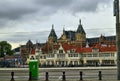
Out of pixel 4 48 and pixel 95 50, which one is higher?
pixel 4 48

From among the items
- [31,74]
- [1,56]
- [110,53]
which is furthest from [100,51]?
[31,74]

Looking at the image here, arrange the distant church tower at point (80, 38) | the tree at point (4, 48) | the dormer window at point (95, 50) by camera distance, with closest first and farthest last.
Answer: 1. the dormer window at point (95, 50)
2. the distant church tower at point (80, 38)
3. the tree at point (4, 48)

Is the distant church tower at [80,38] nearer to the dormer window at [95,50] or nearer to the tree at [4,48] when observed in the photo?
the dormer window at [95,50]

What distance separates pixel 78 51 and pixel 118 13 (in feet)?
447

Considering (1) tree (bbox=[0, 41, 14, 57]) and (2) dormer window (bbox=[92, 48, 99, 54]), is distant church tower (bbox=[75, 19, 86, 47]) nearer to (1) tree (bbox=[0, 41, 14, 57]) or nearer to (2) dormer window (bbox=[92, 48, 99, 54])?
(2) dormer window (bbox=[92, 48, 99, 54])

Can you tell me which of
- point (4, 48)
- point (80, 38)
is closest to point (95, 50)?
point (80, 38)

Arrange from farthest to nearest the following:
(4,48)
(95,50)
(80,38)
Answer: (80,38), (4,48), (95,50)

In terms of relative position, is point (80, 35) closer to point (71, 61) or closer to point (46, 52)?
point (46, 52)

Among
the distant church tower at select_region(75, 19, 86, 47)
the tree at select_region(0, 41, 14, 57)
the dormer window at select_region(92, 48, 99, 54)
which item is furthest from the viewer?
the tree at select_region(0, 41, 14, 57)

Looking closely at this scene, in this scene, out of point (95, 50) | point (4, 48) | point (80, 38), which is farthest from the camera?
point (80, 38)

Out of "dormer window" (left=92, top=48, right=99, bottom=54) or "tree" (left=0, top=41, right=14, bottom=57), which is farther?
"tree" (left=0, top=41, right=14, bottom=57)

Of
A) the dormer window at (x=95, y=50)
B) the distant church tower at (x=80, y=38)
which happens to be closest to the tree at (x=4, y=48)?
the distant church tower at (x=80, y=38)

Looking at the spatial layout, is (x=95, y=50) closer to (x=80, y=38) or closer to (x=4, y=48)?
(x=80, y=38)

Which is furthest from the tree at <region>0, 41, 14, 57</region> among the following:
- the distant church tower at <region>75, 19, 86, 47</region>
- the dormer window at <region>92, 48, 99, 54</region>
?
the dormer window at <region>92, 48, 99, 54</region>
